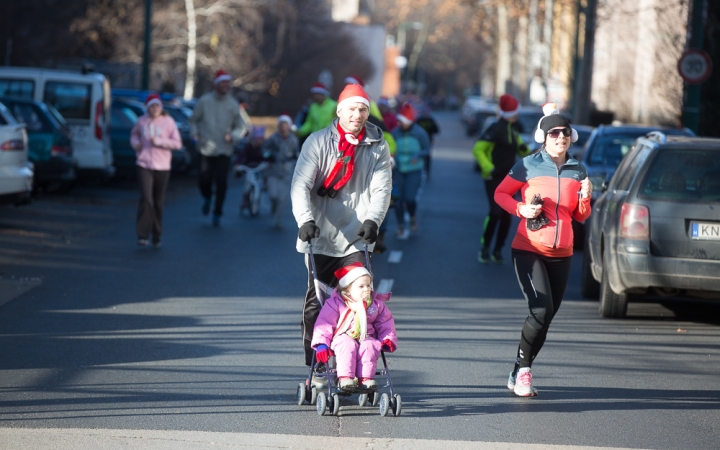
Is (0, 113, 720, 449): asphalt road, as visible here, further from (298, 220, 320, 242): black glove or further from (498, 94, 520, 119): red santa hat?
(498, 94, 520, 119): red santa hat

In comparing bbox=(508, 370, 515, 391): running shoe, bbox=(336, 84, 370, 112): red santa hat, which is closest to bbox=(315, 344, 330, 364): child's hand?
bbox=(336, 84, 370, 112): red santa hat

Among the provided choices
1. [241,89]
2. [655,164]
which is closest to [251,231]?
[655,164]

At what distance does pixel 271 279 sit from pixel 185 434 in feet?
19.6

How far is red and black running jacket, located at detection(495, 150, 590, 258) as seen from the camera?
22.5 feet

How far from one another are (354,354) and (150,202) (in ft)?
26.0

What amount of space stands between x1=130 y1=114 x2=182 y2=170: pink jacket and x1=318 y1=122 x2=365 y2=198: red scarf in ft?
24.9

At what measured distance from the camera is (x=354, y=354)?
6031mm

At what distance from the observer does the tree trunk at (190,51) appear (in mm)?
39969

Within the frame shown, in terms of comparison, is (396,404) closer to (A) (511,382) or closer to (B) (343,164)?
(A) (511,382)

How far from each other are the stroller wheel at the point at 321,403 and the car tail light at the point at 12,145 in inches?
364

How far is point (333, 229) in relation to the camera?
6.42 metres

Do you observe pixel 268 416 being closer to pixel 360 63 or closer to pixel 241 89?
pixel 241 89

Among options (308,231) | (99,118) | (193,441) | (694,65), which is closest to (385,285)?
(308,231)

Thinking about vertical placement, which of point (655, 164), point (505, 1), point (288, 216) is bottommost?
point (288, 216)
